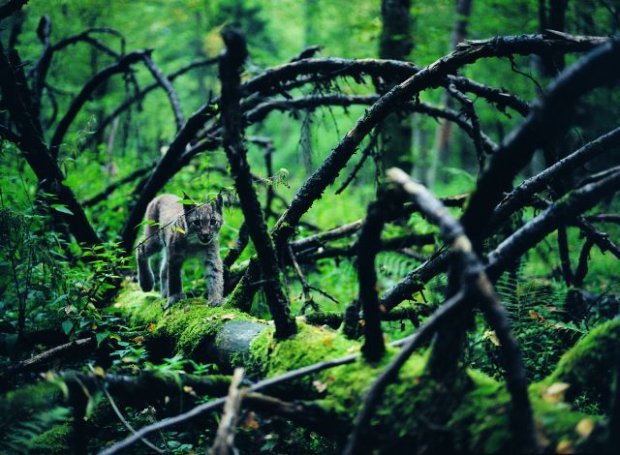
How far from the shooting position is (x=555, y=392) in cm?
216

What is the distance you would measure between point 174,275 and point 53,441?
5.97 feet

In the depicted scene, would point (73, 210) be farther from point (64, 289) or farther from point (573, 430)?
point (573, 430)

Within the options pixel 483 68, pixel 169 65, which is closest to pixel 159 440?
pixel 483 68

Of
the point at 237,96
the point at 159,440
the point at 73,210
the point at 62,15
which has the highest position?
the point at 62,15

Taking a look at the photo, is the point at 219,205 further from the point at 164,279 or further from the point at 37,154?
the point at 37,154

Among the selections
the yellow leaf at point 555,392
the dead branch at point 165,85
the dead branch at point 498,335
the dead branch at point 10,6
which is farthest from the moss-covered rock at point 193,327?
the dead branch at point 10,6

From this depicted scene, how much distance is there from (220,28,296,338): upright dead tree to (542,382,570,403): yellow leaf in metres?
1.53

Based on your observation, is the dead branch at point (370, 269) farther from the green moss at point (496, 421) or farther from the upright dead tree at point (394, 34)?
the upright dead tree at point (394, 34)

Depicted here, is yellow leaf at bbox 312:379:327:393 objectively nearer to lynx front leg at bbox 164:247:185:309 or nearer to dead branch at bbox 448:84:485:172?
lynx front leg at bbox 164:247:185:309

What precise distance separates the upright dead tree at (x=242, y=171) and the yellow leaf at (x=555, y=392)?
153 centimetres

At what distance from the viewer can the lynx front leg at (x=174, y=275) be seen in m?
4.61

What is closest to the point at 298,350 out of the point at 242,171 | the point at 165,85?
the point at 242,171

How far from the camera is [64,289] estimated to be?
12.1 feet

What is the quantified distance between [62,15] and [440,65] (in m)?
12.2
